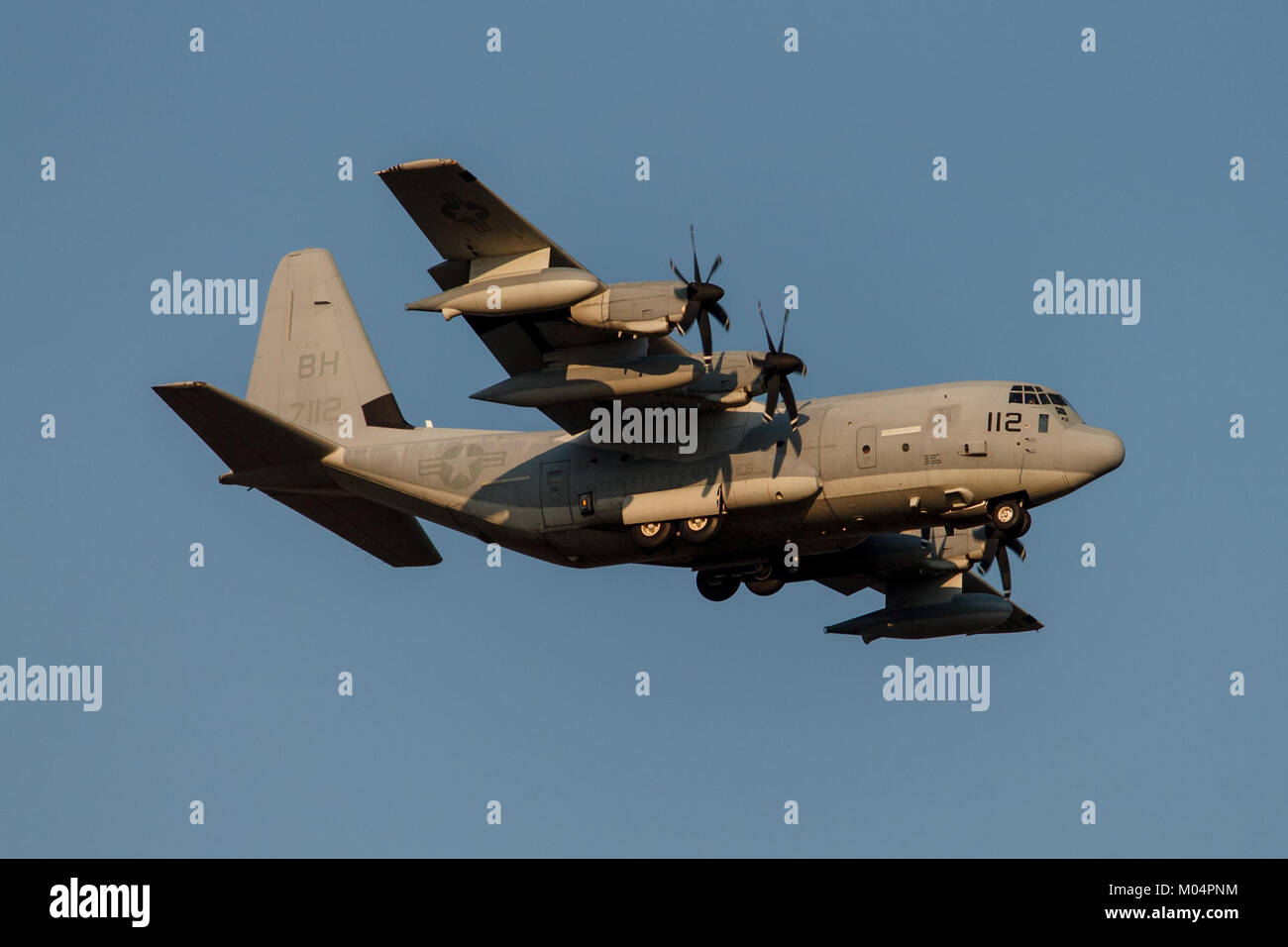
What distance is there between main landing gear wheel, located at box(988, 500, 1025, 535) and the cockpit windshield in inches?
67.7

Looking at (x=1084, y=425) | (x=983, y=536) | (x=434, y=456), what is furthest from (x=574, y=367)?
(x=983, y=536)

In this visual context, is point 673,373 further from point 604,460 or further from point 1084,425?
point 1084,425

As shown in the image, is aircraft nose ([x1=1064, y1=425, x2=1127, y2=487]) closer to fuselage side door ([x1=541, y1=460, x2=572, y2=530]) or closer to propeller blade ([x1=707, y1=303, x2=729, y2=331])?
propeller blade ([x1=707, y1=303, x2=729, y2=331])

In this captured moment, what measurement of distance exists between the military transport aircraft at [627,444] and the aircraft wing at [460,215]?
3 centimetres

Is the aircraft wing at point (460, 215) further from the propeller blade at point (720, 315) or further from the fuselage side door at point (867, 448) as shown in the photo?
the fuselage side door at point (867, 448)

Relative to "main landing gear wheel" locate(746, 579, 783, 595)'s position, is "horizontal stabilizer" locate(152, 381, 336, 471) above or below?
above

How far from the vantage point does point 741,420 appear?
100.0ft

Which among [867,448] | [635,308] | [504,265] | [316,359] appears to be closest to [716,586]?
[867,448]

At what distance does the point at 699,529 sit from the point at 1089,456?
6.62m

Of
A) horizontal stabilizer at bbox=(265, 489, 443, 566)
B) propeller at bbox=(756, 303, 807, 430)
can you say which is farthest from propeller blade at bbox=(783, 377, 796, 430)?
horizontal stabilizer at bbox=(265, 489, 443, 566)

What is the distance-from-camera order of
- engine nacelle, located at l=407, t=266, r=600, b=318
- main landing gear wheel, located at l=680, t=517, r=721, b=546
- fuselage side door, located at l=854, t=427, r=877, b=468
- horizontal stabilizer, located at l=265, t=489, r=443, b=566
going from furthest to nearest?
horizontal stabilizer, located at l=265, t=489, r=443, b=566 → main landing gear wheel, located at l=680, t=517, r=721, b=546 → fuselage side door, located at l=854, t=427, r=877, b=468 → engine nacelle, located at l=407, t=266, r=600, b=318

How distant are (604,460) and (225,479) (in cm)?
706

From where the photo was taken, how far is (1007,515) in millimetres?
29281

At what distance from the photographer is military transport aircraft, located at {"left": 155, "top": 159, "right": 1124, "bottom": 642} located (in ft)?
91.5
